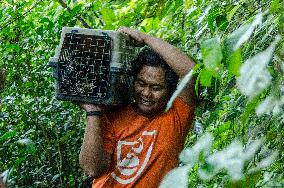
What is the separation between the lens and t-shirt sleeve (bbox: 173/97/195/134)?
8.59 feet

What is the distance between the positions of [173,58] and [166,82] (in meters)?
0.13

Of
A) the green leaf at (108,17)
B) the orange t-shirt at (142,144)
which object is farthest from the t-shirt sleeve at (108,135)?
the green leaf at (108,17)

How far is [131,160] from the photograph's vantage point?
2.60 m

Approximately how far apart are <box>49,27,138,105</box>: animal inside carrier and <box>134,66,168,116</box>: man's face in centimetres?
17

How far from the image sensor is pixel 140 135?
104 inches

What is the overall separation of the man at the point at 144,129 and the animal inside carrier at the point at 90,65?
176 millimetres

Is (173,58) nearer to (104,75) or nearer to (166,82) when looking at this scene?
(166,82)

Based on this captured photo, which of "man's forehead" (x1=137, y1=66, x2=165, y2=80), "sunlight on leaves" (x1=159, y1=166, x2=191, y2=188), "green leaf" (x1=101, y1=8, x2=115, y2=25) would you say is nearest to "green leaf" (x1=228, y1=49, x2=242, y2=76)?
"sunlight on leaves" (x1=159, y1=166, x2=191, y2=188)

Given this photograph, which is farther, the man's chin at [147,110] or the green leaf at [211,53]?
the man's chin at [147,110]

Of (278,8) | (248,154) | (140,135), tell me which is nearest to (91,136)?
(140,135)

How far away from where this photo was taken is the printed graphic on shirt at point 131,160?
8.45 feet

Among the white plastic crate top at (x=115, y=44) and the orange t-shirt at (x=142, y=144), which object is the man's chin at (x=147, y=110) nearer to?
the orange t-shirt at (x=142, y=144)

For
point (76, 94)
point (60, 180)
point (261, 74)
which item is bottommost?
point (60, 180)

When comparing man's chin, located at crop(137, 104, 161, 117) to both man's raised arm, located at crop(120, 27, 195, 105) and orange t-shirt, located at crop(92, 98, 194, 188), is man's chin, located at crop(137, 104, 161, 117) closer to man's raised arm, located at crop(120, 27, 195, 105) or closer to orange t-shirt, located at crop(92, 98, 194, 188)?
Result: orange t-shirt, located at crop(92, 98, 194, 188)
